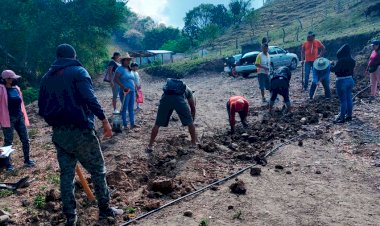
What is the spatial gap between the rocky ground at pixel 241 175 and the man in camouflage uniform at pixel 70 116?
557mm

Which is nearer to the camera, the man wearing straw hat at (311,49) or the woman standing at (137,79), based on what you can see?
the woman standing at (137,79)

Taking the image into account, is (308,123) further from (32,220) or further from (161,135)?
(32,220)

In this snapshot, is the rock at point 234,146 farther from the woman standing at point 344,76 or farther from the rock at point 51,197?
the rock at point 51,197

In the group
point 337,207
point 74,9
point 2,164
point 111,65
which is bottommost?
point 337,207

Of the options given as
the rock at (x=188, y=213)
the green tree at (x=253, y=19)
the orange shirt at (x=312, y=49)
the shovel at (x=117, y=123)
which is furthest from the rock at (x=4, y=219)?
the green tree at (x=253, y=19)

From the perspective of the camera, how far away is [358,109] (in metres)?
9.81

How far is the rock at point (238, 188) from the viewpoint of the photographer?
5223 mm

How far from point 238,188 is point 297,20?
45.7 metres

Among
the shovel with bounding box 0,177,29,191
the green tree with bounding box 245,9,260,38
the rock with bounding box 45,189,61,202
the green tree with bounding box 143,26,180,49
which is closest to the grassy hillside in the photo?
Answer: the green tree with bounding box 245,9,260,38

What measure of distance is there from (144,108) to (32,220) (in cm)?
821

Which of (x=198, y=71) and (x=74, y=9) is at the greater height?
(x=74, y=9)

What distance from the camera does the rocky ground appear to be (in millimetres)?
4675

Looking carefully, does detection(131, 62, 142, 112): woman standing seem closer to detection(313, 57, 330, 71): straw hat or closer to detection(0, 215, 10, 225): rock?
detection(313, 57, 330, 71): straw hat

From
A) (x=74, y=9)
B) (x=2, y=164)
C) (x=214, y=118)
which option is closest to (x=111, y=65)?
(x=214, y=118)
